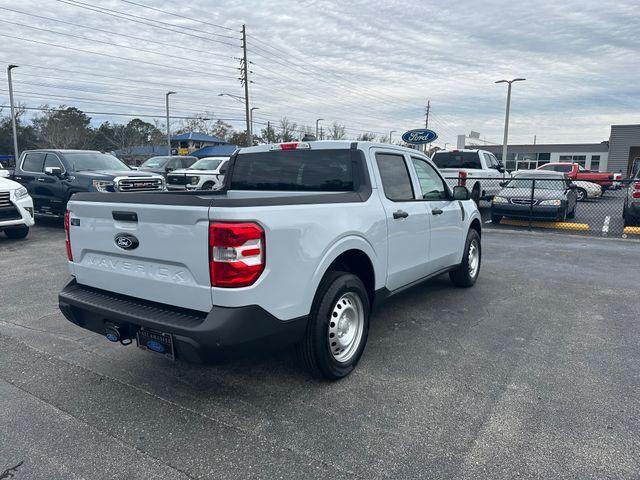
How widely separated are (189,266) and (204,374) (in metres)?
1.31

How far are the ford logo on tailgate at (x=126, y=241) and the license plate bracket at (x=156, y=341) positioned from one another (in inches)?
21.8

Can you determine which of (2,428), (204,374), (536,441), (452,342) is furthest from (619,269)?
(2,428)

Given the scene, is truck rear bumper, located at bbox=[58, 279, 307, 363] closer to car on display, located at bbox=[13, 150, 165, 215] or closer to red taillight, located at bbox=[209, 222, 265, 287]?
red taillight, located at bbox=[209, 222, 265, 287]

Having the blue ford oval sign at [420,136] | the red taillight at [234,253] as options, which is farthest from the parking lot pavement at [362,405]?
the blue ford oval sign at [420,136]

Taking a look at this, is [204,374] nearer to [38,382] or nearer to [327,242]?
[38,382]

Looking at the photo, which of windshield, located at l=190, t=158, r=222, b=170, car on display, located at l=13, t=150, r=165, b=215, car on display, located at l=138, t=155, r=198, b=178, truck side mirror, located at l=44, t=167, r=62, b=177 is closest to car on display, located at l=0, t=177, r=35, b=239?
car on display, located at l=13, t=150, r=165, b=215

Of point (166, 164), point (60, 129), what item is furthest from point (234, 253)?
point (60, 129)

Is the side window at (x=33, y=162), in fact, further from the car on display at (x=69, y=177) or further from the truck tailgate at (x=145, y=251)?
the truck tailgate at (x=145, y=251)

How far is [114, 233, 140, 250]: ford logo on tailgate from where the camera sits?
312 centimetres

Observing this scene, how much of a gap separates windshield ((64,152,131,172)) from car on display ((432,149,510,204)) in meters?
9.61

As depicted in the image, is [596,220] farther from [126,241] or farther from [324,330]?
[126,241]

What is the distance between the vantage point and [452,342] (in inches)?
177

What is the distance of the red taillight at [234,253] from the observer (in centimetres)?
270

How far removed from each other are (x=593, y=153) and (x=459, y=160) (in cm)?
5016
